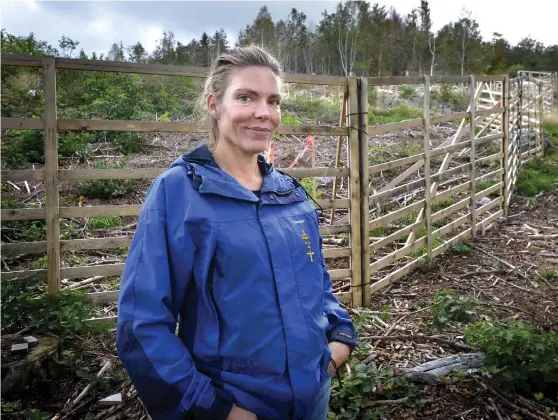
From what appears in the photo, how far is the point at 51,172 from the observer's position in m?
3.46

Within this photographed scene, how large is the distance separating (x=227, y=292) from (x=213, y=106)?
75 centimetres

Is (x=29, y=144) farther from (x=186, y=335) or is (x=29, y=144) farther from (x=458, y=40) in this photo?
(x=458, y=40)

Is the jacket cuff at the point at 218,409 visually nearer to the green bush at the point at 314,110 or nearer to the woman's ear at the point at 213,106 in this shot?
the woman's ear at the point at 213,106

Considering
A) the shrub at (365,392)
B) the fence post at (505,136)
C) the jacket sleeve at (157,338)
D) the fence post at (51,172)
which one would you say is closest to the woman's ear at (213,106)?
the jacket sleeve at (157,338)

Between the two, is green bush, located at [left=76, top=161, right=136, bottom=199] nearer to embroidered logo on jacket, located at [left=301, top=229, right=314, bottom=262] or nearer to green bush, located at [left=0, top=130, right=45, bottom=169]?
green bush, located at [left=0, top=130, right=45, bottom=169]

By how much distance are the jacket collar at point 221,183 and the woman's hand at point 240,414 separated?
674mm

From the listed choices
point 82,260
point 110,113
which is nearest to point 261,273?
point 82,260

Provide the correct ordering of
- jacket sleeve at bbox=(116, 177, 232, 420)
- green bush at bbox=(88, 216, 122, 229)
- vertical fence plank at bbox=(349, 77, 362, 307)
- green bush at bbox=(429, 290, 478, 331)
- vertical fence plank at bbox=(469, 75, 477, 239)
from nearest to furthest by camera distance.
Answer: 1. jacket sleeve at bbox=(116, 177, 232, 420)
2. green bush at bbox=(429, 290, 478, 331)
3. vertical fence plank at bbox=(349, 77, 362, 307)
4. green bush at bbox=(88, 216, 122, 229)
5. vertical fence plank at bbox=(469, 75, 477, 239)

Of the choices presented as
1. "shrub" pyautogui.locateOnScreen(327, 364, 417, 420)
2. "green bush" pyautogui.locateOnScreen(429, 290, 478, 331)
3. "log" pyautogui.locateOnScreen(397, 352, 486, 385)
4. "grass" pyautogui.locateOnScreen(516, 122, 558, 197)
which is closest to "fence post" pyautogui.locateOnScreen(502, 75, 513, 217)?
"grass" pyautogui.locateOnScreen(516, 122, 558, 197)

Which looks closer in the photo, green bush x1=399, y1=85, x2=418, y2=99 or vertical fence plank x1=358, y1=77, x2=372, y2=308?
vertical fence plank x1=358, y1=77, x2=372, y2=308

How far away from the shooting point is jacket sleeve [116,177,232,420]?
1.32m

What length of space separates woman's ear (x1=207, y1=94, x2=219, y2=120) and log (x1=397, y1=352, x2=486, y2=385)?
2489 mm

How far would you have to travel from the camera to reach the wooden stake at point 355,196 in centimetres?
462

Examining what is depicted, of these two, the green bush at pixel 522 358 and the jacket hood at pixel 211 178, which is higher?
the jacket hood at pixel 211 178
